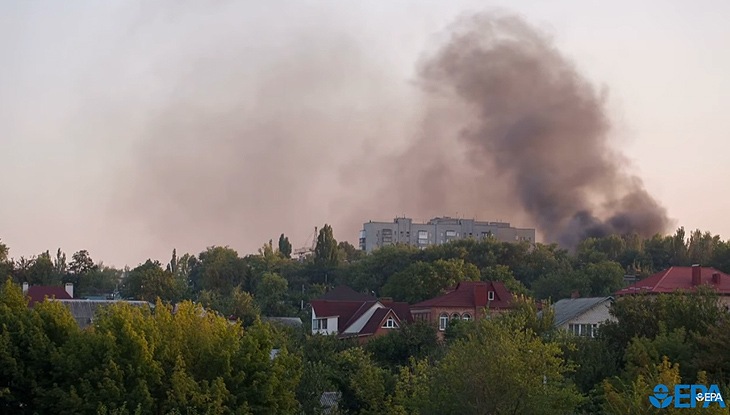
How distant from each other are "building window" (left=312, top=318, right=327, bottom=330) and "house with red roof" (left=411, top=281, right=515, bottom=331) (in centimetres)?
1095

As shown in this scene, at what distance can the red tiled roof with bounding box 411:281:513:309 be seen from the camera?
295ft

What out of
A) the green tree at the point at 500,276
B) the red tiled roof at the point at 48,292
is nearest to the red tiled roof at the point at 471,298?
the green tree at the point at 500,276

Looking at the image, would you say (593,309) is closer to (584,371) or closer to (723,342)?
(584,371)

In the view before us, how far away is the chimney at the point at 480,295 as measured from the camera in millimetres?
90062

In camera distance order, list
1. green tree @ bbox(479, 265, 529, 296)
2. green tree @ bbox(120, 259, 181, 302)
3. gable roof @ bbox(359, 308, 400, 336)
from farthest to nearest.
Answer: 1. green tree @ bbox(120, 259, 181, 302)
2. green tree @ bbox(479, 265, 529, 296)
3. gable roof @ bbox(359, 308, 400, 336)

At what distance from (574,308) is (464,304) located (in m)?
A: 10.6

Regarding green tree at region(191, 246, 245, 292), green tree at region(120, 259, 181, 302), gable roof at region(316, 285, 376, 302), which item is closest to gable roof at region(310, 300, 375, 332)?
gable roof at region(316, 285, 376, 302)

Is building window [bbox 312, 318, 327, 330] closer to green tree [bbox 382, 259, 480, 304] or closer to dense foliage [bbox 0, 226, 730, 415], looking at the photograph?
green tree [bbox 382, 259, 480, 304]

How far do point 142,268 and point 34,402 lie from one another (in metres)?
96.9

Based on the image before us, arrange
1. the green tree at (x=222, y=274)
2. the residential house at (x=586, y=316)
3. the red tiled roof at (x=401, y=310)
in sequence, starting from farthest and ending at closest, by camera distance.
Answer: the green tree at (x=222, y=274) < the red tiled roof at (x=401, y=310) < the residential house at (x=586, y=316)

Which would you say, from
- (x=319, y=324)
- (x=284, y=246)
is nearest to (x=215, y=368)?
(x=319, y=324)

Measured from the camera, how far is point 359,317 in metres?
96.1

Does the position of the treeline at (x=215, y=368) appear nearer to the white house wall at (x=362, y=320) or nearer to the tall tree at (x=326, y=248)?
the white house wall at (x=362, y=320)

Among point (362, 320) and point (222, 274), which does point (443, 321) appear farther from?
point (222, 274)
